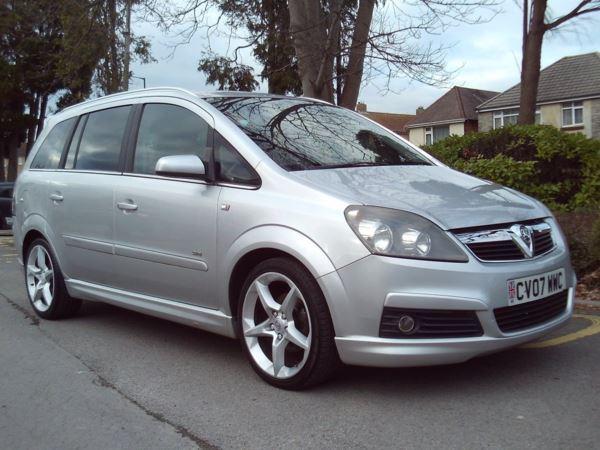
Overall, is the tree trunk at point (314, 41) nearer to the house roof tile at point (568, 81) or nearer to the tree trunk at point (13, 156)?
the house roof tile at point (568, 81)

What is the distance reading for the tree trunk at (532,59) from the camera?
13.8 m

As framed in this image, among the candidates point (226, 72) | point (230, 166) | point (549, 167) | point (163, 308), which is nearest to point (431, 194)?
point (230, 166)

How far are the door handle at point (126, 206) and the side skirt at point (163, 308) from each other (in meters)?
0.60

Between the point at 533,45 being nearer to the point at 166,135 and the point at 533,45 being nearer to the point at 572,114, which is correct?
the point at 166,135

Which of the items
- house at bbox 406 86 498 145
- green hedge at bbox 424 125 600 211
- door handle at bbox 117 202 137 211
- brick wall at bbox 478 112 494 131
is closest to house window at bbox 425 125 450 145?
house at bbox 406 86 498 145

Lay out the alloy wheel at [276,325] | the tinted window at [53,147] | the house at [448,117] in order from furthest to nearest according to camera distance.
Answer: the house at [448,117] < the tinted window at [53,147] < the alloy wheel at [276,325]

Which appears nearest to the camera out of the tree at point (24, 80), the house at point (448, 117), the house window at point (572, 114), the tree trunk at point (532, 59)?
the tree trunk at point (532, 59)

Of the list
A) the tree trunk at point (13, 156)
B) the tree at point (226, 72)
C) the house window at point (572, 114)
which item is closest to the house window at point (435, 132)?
the house window at point (572, 114)

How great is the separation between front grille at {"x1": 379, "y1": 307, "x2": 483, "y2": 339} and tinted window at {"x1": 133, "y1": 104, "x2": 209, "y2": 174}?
66.2 inches

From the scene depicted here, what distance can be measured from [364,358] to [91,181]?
2.76m

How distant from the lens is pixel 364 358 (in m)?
3.45

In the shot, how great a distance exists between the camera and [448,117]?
150 ft

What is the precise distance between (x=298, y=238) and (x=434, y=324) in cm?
84

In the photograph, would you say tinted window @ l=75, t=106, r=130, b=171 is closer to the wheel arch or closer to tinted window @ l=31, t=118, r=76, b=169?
tinted window @ l=31, t=118, r=76, b=169
